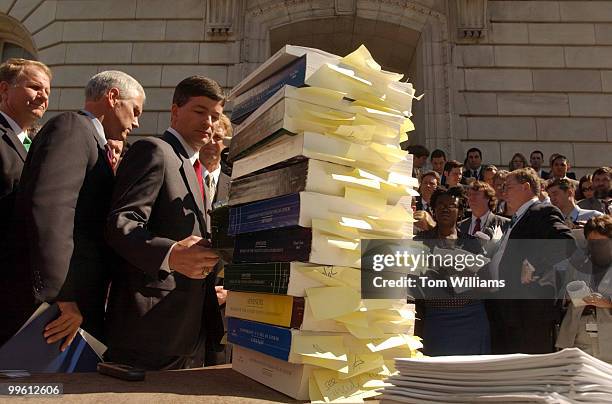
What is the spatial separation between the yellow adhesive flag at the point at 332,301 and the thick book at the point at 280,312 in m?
0.03

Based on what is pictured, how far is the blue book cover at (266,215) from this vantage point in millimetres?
1501

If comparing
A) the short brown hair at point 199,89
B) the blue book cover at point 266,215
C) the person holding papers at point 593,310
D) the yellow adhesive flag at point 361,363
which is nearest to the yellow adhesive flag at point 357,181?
the blue book cover at point 266,215

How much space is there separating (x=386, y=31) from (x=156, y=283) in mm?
11060

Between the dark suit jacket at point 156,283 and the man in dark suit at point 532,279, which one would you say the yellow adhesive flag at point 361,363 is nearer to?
the dark suit jacket at point 156,283

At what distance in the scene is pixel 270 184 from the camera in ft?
5.38

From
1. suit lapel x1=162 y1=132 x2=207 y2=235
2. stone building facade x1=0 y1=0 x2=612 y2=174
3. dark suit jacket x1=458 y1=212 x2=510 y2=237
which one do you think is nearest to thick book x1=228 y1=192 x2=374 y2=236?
suit lapel x1=162 y1=132 x2=207 y2=235

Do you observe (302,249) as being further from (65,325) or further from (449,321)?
(449,321)

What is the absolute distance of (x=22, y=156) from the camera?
2.84m

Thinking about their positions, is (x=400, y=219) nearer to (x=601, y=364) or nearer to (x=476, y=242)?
(x=601, y=364)

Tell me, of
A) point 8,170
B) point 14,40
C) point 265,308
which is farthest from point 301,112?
point 14,40

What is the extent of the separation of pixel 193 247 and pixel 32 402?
649 mm

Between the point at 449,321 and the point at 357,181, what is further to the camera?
the point at 449,321

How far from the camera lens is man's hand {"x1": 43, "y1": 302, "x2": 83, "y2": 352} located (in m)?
2.02

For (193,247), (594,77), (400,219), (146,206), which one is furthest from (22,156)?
(594,77)
